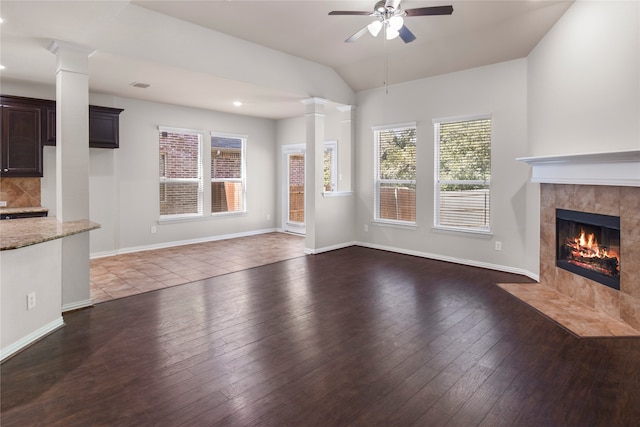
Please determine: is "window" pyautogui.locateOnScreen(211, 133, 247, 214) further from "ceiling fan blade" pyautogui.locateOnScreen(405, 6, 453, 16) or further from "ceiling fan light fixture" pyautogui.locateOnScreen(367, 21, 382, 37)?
"ceiling fan blade" pyautogui.locateOnScreen(405, 6, 453, 16)

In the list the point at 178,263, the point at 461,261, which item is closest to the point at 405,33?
the point at 461,261

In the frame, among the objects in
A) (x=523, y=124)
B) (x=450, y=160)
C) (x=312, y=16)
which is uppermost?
(x=312, y=16)

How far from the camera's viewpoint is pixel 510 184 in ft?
16.5

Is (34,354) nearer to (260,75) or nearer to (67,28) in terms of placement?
(67,28)

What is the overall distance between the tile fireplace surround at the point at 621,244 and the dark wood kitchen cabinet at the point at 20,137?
6.64 metres

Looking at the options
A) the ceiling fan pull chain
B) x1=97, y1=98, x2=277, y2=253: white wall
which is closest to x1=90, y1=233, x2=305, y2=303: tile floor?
x1=97, y1=98, x2=277, y2=253: white wall

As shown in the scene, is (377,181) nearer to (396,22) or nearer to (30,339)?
(396,22)

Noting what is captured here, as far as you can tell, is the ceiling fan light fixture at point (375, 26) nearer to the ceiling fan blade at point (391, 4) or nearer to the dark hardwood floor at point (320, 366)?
the ceiling fan blade at point (391, 4)

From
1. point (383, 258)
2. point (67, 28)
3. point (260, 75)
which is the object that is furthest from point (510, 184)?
point (67, 28)

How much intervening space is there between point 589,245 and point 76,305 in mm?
5426

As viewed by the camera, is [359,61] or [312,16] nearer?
[312,16]

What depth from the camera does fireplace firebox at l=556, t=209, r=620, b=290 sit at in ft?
11.5

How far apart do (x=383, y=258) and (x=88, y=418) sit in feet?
15.3

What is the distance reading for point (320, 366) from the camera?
2578 millimetres
